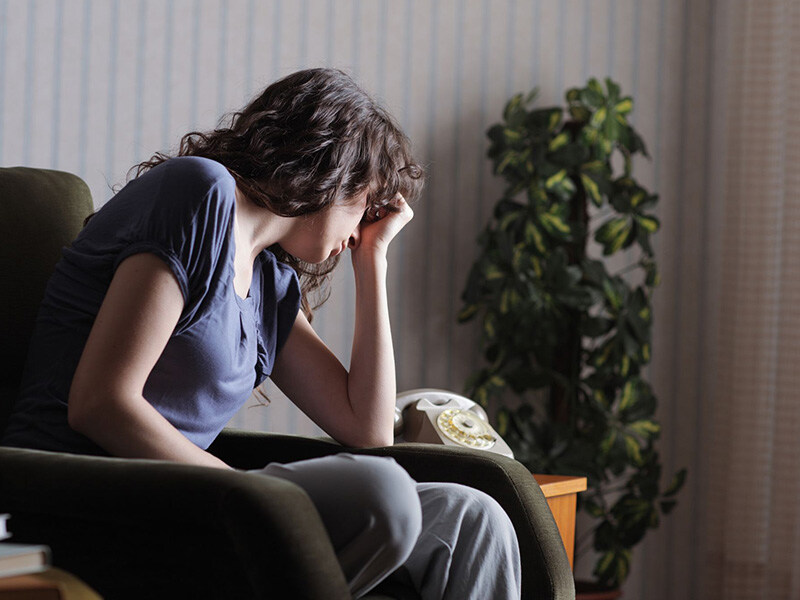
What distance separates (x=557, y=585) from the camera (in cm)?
118

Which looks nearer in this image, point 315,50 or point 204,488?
point 204,488

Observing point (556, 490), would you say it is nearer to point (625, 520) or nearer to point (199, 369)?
point (199, 369)

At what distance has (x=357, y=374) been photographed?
1521mm

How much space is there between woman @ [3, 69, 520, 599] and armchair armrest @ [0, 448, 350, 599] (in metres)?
0.12

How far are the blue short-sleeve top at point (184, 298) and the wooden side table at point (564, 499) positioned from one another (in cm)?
64

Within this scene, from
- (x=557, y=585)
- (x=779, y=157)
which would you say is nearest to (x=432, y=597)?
(x=557, y=585)

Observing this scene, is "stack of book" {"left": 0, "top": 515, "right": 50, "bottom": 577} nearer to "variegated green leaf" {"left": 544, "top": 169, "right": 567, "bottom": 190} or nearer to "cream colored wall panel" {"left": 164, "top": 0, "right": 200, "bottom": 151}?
"cream colored wall panel" {"left": 164, "top": 0, "right": 200, "bottom": 151}

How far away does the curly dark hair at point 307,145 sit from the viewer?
133cm

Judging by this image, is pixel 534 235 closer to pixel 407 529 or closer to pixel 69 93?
pixel 69 93

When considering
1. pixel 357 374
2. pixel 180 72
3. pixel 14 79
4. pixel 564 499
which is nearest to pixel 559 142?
pixel 180 72

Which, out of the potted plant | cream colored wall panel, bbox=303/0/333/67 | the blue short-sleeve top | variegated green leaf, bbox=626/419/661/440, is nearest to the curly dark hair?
the blue short-sleeve top

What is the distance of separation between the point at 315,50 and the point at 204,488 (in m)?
1.71

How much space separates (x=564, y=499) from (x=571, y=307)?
910mm

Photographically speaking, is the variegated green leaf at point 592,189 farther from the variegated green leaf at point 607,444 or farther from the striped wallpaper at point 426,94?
the variegated green leaf at point 607,444
